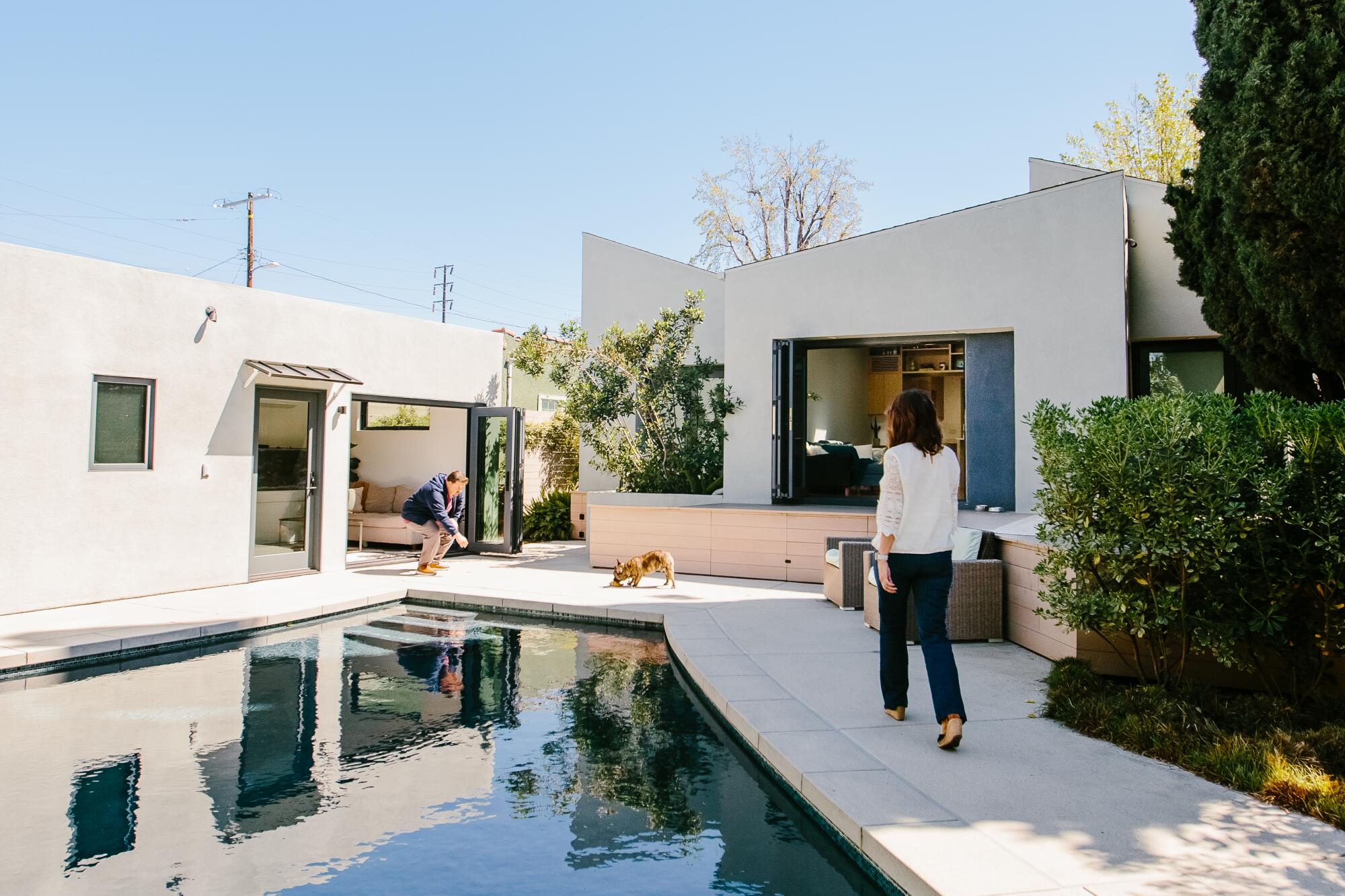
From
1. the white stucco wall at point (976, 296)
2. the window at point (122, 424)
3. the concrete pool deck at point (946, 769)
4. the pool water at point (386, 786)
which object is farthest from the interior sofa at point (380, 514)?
the pool water at point (386, 786)

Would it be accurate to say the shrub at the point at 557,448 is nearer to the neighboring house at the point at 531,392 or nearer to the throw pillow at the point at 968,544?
the neighboring house at the point at 531,392

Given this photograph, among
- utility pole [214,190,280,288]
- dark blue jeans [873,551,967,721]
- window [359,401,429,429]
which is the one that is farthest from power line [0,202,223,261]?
dark blue jeans [873,551,967,721]

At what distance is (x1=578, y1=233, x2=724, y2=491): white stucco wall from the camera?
44.4 feet

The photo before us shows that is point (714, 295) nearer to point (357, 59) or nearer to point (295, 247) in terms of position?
point (357, 59)

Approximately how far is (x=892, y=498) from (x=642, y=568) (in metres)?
5.21

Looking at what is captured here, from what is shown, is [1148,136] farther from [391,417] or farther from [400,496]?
[400,496]

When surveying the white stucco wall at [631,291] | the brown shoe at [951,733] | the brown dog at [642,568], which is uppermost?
the white stucco wall at [631,291]

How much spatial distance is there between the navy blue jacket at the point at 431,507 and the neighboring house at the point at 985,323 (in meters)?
3.48

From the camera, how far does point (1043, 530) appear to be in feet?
14.6

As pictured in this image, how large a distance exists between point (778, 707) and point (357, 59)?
1485 cm

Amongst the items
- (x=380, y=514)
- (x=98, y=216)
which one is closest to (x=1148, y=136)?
(x=380, y=514)

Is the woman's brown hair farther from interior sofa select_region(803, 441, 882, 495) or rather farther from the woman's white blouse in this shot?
interior sofa select_region(803, 441, 882, 495)

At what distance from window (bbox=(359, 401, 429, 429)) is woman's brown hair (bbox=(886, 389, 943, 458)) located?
10602 millimetres

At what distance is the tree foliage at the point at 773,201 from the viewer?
2642 cm
